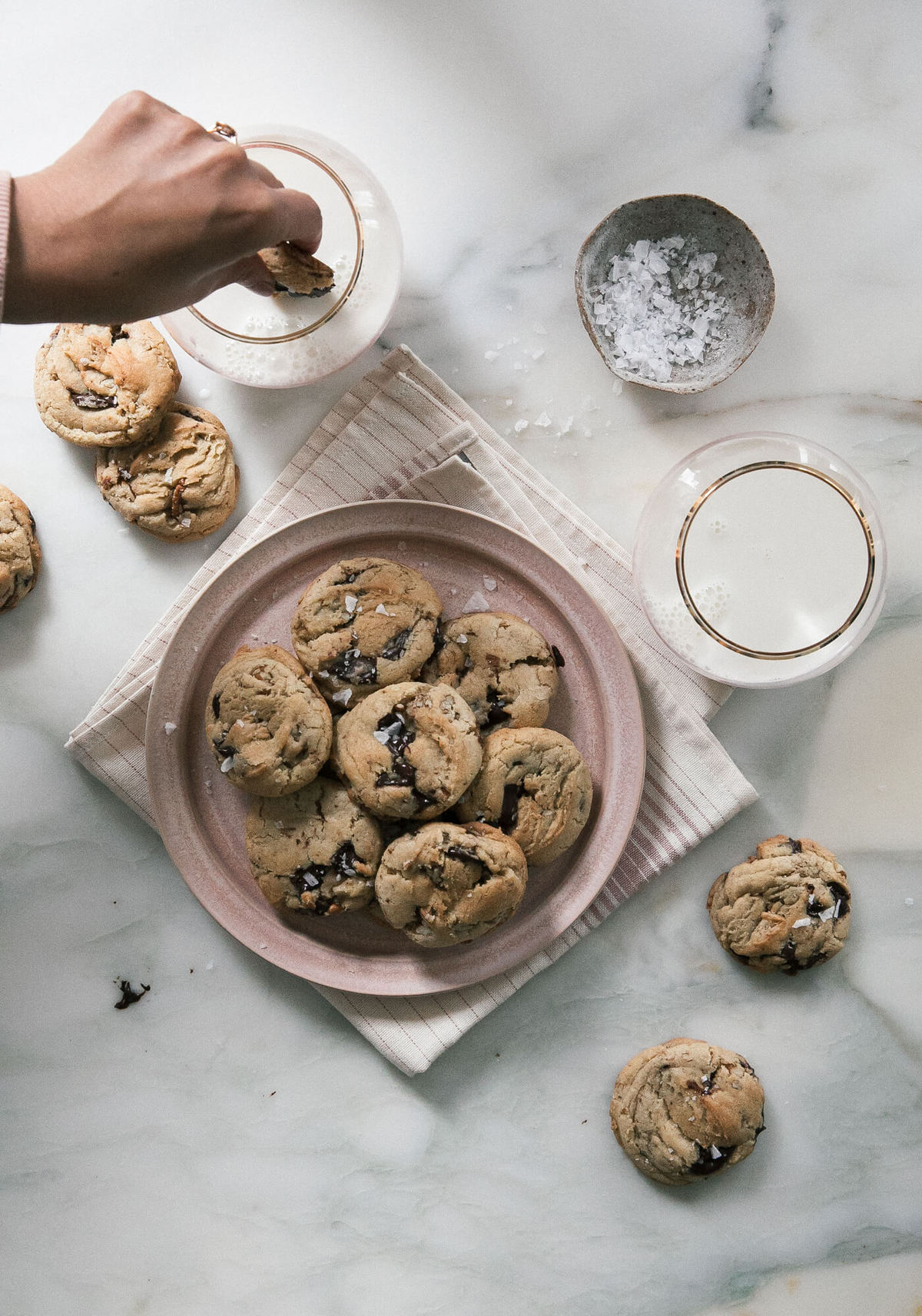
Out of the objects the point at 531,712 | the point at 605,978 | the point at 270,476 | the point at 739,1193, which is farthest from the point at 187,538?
the point at 739,1193

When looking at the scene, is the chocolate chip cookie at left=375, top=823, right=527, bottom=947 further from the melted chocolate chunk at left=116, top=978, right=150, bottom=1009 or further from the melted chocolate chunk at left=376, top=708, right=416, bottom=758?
the melted chocolate chunk at left=116, top=978, right=150, bottom=1009

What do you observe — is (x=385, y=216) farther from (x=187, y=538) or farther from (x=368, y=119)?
(x=187, y=538)

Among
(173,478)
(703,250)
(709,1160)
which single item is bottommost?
(709,1160)

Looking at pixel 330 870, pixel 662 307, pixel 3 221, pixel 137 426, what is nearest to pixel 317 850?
pixel 330 870

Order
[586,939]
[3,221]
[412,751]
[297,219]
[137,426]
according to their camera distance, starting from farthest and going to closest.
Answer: [586,939]
[137,426]
[412,751]
[297,219]
[3,221]

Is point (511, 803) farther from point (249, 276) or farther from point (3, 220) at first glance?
point (3, 220)

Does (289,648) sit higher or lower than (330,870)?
higher
